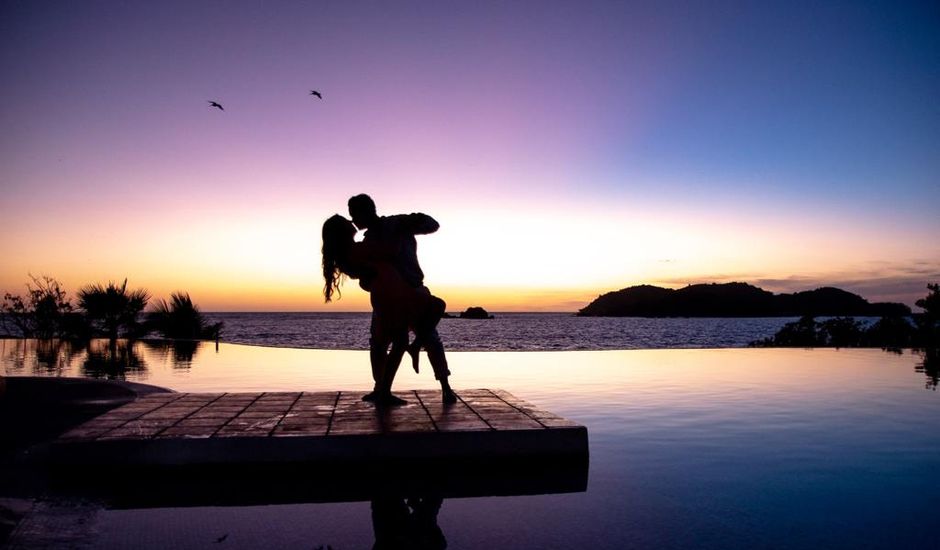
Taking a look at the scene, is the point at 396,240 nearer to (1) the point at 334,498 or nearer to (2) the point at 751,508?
(1) the point at 334,498

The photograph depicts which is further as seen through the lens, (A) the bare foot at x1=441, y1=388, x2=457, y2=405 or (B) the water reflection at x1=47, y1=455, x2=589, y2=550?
(A) the bare foot at x1=441, y1=388, x2=457, y2=405

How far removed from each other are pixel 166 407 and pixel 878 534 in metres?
5.27

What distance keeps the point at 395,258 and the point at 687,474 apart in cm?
285

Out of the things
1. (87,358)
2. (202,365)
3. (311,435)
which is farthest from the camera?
(87,358)

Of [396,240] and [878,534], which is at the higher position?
[396,240]

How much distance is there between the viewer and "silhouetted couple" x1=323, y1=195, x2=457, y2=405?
5.56m

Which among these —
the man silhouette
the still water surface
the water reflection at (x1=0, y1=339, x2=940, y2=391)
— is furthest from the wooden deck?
the water reflection at (x1=0, y1=339, x2=940, y2=391)

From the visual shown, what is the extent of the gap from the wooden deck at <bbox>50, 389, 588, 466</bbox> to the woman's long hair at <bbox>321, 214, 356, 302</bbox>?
3.56 feet

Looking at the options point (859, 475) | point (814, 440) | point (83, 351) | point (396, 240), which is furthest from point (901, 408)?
point (83, 351)

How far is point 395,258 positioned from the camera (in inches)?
224

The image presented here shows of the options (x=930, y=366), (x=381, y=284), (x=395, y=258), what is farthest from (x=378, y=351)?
(x=930, y=366)

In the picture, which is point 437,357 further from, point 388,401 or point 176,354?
point 176,354

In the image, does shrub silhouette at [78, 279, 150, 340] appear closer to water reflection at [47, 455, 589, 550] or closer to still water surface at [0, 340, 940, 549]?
still water surface at [0, 340, 940, 549]

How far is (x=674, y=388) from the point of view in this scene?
31.9 feet
